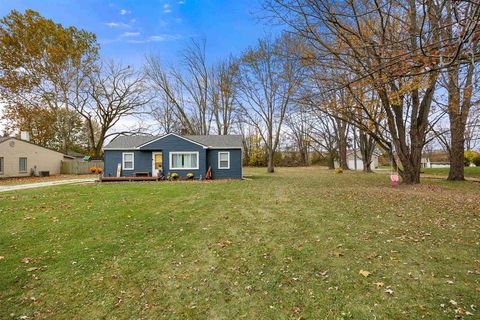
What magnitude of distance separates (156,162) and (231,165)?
5713 mm

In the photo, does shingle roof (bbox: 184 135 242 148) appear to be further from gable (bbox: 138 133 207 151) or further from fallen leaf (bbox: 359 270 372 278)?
fallen leaf (bbox: 359 270 372 278)

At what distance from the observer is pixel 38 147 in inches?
985

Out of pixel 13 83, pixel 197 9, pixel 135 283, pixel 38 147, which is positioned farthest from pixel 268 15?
pixel 13 83

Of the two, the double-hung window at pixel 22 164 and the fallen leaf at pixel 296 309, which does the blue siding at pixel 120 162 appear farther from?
the fallen leaf at pixel 296 309

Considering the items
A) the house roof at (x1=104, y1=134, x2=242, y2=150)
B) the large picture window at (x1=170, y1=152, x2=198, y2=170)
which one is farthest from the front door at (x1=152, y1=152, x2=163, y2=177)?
the house roof at (x1=104, y1=134, x2=242, y2=150)

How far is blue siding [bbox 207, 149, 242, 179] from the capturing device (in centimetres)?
2070

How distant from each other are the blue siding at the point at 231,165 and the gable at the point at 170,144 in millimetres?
1193

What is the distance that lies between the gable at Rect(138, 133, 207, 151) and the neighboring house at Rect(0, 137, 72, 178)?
1147 cm

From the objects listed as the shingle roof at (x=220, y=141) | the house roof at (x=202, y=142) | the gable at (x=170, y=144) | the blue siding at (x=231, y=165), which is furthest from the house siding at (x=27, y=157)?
the blue siding at (x=231, y=165)

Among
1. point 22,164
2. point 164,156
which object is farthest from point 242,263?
point 22,164

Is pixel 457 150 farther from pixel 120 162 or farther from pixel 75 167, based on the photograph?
pixel 75 167

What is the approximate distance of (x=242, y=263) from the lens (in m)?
4.58

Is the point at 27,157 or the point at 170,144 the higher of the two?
the point at 170,144

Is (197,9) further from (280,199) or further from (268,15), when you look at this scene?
(280,199)
